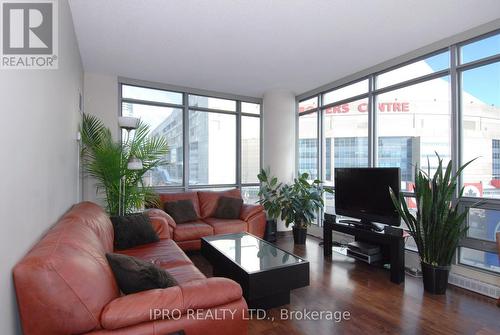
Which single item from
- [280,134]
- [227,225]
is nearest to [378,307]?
[227,225]

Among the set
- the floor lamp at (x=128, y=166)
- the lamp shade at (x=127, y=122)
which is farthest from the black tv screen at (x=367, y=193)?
the lamp shade at (x=127, y=122)

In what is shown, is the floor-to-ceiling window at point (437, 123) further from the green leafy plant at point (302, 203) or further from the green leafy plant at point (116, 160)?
the green leafy plant at point (116, 160)

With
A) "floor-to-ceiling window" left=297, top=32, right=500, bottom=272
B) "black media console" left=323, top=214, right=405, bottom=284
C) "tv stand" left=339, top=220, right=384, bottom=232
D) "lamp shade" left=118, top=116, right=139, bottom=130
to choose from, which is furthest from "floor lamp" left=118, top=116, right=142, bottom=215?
"floor-to-ceiling window" left=297, top=32, right=500, bottom=272

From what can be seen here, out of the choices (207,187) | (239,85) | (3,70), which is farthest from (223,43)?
(207,187)

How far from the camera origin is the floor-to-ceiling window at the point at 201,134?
4.84m

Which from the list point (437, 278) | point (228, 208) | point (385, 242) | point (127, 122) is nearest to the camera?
point (437, 278)

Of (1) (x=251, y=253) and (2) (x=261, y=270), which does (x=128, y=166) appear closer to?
(1) (x=251, y=253)

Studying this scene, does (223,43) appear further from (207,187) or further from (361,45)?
(207,187)

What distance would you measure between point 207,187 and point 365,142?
3.08 meters

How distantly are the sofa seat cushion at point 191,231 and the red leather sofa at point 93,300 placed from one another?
2.08 m

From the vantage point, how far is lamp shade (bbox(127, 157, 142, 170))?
3.47m

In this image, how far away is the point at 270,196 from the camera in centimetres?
493

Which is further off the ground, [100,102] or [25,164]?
[100,102]

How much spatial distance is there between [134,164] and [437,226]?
143 inches
